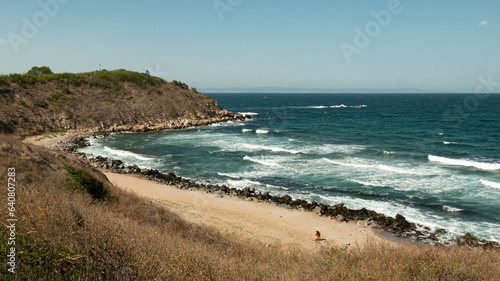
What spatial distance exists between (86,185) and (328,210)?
54.9 feet

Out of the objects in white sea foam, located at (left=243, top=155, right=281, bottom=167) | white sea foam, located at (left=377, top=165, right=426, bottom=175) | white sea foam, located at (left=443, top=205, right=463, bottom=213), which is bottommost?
white sea foam, located at (left=443, top=205, right=463, bottom=213)

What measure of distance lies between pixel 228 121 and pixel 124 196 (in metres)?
63.6

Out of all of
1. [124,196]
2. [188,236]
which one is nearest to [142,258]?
[188,236]

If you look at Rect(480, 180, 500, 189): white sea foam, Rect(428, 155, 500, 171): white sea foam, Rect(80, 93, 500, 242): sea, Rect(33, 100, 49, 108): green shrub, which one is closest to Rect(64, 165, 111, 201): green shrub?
Rect(80, 93, 500, 242): sea

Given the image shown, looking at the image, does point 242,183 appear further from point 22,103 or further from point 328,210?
point 22,103

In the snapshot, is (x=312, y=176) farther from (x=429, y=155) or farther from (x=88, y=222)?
(x=88, y=222)

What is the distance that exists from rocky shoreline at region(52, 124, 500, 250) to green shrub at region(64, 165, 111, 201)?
1243 cm

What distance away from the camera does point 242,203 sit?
79.1 ft

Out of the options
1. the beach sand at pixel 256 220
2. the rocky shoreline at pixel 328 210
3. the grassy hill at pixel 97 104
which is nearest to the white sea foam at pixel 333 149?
the rocky shoreline at pixel 328 210

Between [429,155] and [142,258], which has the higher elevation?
[142,258]

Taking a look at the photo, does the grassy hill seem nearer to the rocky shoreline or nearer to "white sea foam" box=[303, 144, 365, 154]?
the rocky shoreline

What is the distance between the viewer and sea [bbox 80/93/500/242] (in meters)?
23.6

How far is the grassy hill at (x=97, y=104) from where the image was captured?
5078 cm

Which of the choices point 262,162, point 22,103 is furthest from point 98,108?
point 262,162
